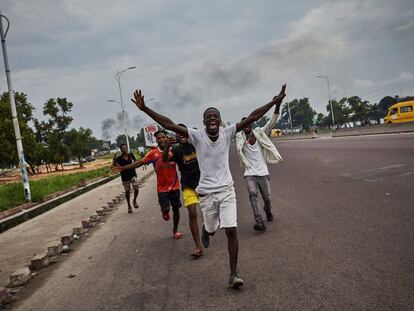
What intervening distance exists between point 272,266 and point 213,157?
1.39 metres

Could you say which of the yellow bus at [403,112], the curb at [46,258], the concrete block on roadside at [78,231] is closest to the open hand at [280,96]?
the curb at [46,258]

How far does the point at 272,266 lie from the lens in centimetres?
438

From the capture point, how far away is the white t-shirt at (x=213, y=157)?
4258mm

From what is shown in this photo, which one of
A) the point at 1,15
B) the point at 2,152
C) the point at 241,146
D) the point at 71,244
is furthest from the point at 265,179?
the point at 2,152

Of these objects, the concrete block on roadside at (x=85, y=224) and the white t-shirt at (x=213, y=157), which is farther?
the concrete block on roadside at (x=85, y=224)

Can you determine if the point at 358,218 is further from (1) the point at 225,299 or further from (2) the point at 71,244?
(2) the point at 71,244

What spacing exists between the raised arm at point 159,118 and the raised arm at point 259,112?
62cm

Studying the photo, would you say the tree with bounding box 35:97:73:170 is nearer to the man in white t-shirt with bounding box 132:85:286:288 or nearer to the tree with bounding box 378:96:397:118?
the man in white t-shirt with bounding box 132:85:286:288

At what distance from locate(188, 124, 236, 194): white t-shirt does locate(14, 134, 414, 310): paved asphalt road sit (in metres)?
1.01

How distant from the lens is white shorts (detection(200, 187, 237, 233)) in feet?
13.8

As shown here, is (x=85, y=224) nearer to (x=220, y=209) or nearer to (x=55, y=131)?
(x=220, y=209)

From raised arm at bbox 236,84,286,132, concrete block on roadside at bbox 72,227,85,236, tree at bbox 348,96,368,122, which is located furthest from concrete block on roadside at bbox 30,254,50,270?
tree at bbox 348,96,368,122

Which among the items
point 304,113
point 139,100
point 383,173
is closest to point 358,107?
point 304,113

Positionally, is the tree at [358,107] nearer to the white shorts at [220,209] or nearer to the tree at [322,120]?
the tree at [322,120]
